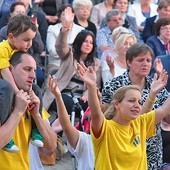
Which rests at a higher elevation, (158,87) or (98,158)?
(158,87)

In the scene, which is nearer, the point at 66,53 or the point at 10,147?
the point at 10,147

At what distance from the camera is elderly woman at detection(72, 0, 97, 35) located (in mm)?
9950

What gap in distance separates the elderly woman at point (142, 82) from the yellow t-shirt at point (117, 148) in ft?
2.74

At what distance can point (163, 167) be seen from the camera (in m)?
6.40

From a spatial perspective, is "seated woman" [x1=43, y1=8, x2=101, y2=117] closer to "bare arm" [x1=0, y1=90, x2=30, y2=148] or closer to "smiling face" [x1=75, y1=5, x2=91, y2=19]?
"smiling face" [x1=75, y1=5, x2=91, y2=19]

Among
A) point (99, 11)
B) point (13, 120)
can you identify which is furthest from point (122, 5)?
point (13, 120)

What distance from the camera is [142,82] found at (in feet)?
19.3

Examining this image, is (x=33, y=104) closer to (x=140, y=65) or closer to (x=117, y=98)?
(x=117, y=98)

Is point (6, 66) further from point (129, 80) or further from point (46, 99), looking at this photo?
point (46, 99)

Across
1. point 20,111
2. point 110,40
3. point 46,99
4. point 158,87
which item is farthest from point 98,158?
point 110,40

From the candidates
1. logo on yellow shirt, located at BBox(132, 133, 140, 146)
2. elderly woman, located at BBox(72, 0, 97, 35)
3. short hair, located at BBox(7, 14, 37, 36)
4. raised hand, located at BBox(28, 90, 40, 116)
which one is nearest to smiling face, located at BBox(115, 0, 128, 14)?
elderly woman, located at BBox(72, 0, 97, 35)

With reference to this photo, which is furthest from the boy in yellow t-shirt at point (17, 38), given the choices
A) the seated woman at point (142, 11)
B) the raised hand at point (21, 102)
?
the seated woman at point (142, 11)

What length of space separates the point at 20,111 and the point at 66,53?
13.4 feet

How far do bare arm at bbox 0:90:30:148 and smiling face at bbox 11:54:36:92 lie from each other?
411mm
